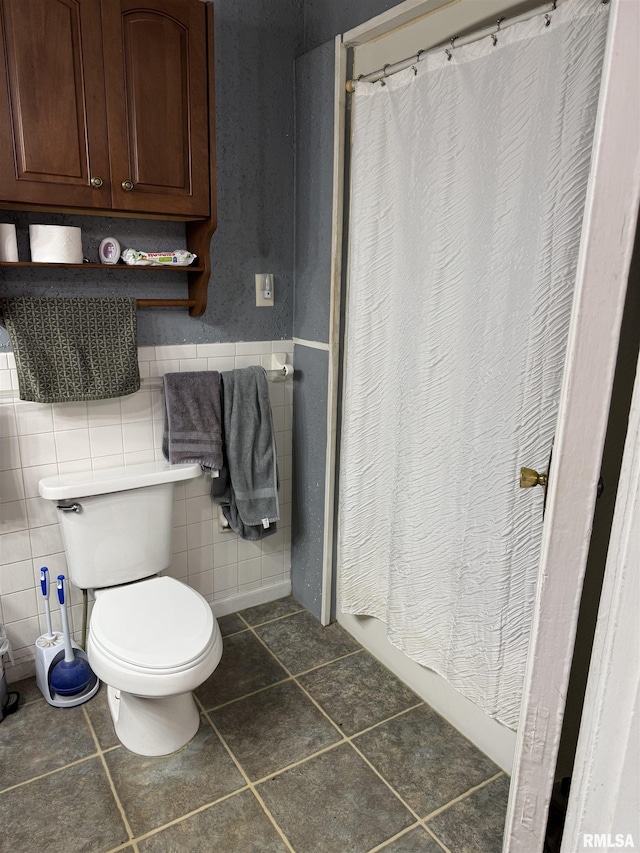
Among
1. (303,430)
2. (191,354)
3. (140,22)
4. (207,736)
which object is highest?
(140,22)

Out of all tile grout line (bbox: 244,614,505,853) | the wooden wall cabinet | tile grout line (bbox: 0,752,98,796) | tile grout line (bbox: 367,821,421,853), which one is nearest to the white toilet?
tile grout line (bbox: 0,752,98,796)

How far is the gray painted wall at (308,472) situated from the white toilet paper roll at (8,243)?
3.46 ft

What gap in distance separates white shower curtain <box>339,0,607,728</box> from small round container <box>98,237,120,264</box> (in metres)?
0.76

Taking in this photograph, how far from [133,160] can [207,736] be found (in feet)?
5.78

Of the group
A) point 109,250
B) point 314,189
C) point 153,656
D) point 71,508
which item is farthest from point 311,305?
point 153,656

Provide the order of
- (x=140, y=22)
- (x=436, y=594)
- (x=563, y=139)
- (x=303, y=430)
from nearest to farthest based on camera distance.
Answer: (x=563, y=139) → (x=140, y=22) → (x=436, y=594) → (x=303, y=430)

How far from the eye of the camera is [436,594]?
6.05 feet

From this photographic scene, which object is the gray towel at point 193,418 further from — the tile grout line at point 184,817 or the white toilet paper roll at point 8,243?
the tile grout line at point 184,817

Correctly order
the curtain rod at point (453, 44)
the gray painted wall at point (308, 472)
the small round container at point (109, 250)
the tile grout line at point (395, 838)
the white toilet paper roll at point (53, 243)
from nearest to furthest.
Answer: the curtain rod at point (453, 44)
the tile grout line at point (395, 838)
the white toilet paper roll at point (53, 243)
the small round container at point (109, 250)
the gray painted wall at point (308, 472)

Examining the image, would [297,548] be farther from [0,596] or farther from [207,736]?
[0,596]

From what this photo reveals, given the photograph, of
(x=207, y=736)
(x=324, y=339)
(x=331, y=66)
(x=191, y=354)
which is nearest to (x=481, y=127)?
(x=331, y=66)

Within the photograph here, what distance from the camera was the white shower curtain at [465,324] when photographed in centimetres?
136

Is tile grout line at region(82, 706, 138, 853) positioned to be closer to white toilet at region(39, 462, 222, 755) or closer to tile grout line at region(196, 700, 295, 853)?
white toilet at region(39, 462, 222, 755)

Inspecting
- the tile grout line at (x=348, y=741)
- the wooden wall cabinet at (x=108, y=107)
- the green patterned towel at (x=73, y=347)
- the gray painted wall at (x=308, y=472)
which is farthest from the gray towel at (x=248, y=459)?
the wooden wall cabinet at (x=108, y=107)
